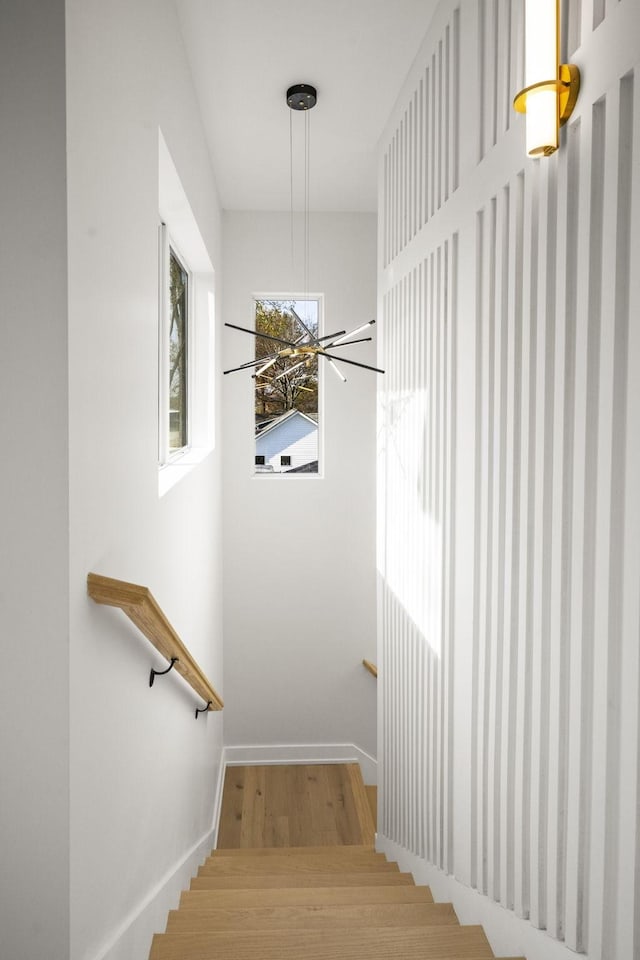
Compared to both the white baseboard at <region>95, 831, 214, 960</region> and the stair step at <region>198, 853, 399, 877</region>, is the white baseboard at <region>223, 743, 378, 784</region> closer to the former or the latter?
the stair step at <region>198, 853, 399, 877</region>

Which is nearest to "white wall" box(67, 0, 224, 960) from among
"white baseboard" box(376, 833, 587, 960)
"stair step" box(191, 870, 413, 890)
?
"stair step" box(191, 870, 413, 890)

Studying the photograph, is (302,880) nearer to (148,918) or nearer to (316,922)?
(316,922)

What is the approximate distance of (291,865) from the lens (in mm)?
3076

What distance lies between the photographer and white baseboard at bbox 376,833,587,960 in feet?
5.06

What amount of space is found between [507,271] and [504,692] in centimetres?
105

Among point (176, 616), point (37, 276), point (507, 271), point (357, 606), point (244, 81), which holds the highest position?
point (244, 81)

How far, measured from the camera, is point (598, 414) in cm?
129

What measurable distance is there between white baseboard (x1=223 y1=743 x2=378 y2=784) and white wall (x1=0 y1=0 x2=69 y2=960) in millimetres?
4031

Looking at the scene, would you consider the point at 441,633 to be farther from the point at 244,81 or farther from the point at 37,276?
the point at 244,81

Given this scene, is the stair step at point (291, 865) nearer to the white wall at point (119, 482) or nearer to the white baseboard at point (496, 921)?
the white wall at point (119, 482)

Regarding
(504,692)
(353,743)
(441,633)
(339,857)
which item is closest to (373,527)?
(353,743)

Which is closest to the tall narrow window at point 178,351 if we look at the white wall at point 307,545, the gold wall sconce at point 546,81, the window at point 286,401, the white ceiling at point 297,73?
the white ceiling at point 297,73

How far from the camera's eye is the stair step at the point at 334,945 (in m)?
1.77

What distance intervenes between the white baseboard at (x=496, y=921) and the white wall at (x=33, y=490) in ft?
3.27
